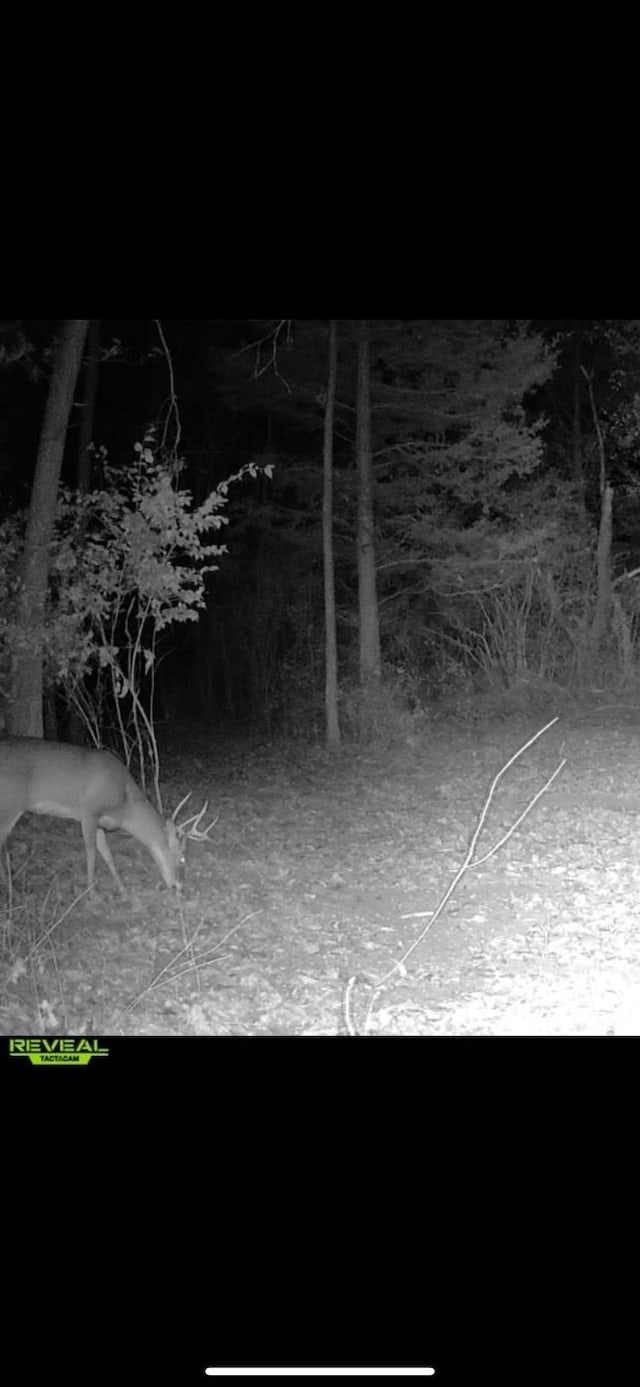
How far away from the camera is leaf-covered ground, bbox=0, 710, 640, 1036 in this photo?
5234mm

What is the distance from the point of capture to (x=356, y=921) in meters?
6.83

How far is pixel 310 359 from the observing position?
1372cm

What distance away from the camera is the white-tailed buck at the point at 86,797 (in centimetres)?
700

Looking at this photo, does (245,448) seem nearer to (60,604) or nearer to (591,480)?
(591,480)

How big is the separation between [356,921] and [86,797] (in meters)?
1.79

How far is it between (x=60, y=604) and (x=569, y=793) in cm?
429

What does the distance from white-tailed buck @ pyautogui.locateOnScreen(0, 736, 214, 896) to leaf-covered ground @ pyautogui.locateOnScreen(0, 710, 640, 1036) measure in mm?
311

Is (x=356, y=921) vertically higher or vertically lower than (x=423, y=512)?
lower

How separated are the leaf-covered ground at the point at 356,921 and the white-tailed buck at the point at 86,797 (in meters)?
0.31
